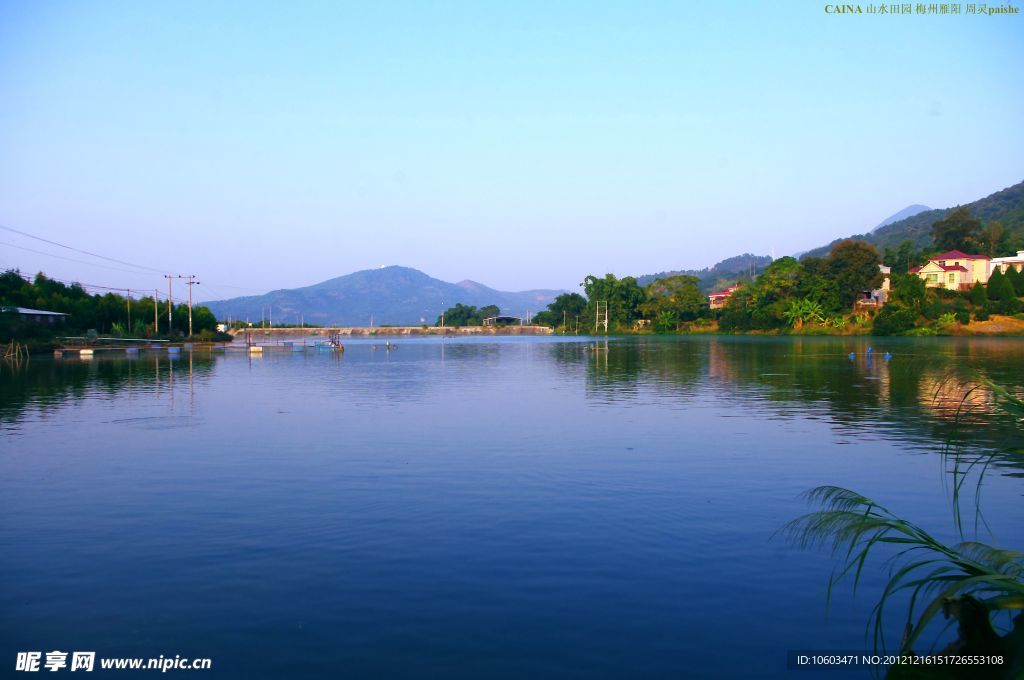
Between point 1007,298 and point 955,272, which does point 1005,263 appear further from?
point 1007,298

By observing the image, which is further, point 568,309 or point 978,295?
point 568,309

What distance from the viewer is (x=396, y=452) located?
18141mm

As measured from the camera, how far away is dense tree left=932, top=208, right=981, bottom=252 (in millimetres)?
139500

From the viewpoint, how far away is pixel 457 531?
37.0ft

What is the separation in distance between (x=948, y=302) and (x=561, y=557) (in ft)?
370

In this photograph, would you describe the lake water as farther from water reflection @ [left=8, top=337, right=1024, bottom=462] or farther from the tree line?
the tree line

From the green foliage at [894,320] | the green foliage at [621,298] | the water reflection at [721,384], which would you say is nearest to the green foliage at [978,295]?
the green foliage at [894,320]

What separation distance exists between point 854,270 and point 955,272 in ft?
45.1

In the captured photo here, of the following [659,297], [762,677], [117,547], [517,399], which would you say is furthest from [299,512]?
[659,297]

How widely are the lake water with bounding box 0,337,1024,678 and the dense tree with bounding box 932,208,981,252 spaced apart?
133 m

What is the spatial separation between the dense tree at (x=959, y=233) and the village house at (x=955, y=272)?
27.3 meters

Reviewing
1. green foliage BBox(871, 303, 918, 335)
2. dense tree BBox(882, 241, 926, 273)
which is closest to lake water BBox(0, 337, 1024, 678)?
green foliage BBox(871, 303, 918, 335)

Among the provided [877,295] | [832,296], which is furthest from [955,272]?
[832,296]

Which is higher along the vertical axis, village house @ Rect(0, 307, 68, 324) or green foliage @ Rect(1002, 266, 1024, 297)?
green foliage @ Rect(1002, 266, 1024, 297)
